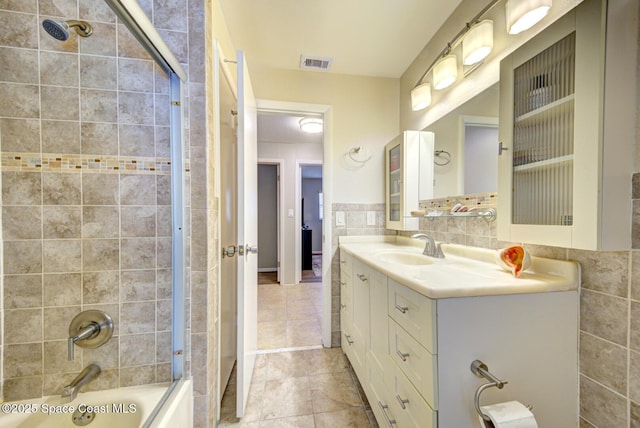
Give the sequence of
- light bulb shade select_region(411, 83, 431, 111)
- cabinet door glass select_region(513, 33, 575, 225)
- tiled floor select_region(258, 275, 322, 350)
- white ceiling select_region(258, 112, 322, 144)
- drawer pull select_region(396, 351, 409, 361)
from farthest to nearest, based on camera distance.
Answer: white ceiling select_region(258, 112, 322, 144) → tiled floor select_region(258, 275, 322, 350) → light bulb shade select_region(411, 83, 431, 111) → drawer pull select_region(396, 351, 409, 361) → cabinet door glass select_region(513, 33, 575, 225)

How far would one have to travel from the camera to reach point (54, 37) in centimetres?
95

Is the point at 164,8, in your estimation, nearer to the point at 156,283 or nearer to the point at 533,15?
the point at 156,283

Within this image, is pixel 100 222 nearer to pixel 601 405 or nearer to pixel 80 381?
pixel 80 381

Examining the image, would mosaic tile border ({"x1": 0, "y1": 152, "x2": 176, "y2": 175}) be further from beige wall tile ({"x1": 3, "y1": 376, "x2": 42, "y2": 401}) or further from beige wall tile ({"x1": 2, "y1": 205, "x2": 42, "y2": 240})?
beige wall tile ({"x1": 3, "y1": 376, "x2": 42, "y2": 401})

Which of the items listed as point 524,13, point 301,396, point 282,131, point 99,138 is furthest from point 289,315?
point 524,13

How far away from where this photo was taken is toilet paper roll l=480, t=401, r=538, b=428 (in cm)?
66

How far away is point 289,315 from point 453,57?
2.68m

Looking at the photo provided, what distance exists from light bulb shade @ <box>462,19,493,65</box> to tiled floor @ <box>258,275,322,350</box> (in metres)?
2.28

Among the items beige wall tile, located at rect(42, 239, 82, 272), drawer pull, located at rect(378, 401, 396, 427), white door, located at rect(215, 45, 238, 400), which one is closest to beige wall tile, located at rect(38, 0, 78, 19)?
white door, located at rect(215, 45, 238, 400)

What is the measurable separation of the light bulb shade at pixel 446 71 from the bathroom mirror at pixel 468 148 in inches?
7.1

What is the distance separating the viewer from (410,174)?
1.78 m

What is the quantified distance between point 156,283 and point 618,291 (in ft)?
5.48

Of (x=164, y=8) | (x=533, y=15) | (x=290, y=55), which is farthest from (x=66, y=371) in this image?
(x=533, y=15)

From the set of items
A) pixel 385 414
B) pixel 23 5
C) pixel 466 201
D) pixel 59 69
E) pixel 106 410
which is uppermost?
pixel 23 5
